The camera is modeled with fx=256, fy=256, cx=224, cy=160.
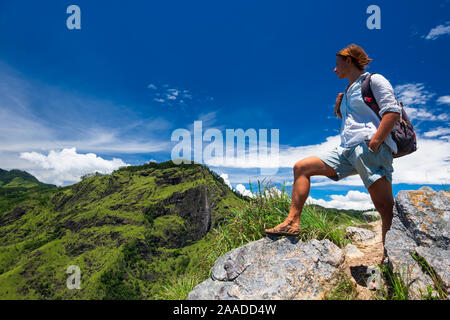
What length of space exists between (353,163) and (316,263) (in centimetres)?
134

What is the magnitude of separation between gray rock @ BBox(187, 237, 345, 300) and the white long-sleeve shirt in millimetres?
1466

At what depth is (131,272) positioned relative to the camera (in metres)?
128

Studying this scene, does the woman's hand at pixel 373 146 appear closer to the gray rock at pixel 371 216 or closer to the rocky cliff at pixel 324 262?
the rocky cliff at pixel 324 262

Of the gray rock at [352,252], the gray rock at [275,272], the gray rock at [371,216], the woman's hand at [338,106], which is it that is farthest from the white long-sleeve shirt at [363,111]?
the gray rock at [371,216]

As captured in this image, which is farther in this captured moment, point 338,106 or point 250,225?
point 250,225

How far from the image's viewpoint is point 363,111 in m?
3.06

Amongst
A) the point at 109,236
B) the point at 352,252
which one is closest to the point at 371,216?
the point at 352,252

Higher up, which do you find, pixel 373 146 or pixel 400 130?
pixel 400 130

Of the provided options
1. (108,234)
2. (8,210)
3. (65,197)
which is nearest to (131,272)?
(108,234)

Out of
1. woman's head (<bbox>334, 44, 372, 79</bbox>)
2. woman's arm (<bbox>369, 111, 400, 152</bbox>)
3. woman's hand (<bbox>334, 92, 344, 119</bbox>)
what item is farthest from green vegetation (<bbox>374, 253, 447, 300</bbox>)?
woman's head (<bbox>334, 44, 372, 79</bbox>)

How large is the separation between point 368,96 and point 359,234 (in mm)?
3956

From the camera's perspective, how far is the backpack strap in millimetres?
2990

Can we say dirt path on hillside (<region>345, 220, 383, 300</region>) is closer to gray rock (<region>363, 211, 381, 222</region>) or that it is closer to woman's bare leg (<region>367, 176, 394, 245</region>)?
woman's bare leg (<region>367, 176, 394, 245</region>)

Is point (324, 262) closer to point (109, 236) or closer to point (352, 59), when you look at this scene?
point (352, 59)
